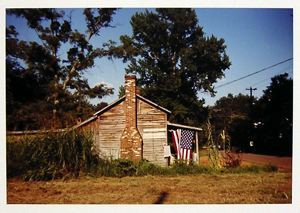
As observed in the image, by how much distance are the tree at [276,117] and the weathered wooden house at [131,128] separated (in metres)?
2.00

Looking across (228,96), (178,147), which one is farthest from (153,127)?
(228,96)

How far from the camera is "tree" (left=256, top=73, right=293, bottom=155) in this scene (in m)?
9.12

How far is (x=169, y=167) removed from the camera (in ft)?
35.4

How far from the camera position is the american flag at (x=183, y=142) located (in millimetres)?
11172

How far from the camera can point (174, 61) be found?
37.4 ft

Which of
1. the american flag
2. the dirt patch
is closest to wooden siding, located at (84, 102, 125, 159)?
the american flag

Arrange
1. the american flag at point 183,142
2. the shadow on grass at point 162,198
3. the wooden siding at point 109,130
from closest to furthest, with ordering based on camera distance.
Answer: the shadow on grass at point 162,198, the wooden siding at point 109,130, the american flag at point 183,142

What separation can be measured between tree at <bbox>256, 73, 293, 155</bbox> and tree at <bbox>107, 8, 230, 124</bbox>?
1.46 metres

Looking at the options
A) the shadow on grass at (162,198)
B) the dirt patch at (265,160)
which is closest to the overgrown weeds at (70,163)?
the dirt patch at (265,160)

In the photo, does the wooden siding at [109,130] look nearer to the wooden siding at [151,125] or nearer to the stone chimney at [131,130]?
the stone chimney at [131,130]

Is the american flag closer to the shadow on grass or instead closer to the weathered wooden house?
the weathered wooden house

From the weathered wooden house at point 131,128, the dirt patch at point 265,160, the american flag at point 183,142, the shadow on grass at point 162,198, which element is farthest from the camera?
the american flag at point 183,142

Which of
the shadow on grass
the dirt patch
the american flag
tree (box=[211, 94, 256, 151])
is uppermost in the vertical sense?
tree (box=[211, 94, 256, 151])

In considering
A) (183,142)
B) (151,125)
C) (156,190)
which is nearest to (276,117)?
(183,142)
